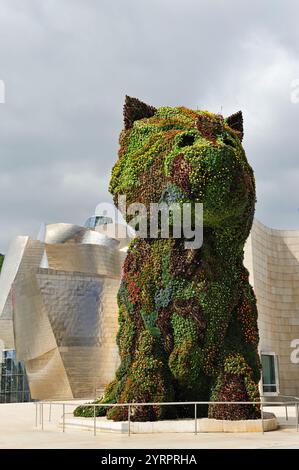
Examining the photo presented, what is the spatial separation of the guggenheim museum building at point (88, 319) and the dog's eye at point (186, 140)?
13.1 m

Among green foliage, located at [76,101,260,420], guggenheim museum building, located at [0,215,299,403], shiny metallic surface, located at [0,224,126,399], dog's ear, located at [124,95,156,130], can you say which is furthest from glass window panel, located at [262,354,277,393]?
dog's ear, located at [124,95,156,130]

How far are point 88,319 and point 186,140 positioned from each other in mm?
18479

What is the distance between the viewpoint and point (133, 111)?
1302cm

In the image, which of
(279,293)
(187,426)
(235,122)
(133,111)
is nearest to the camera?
(187,426)

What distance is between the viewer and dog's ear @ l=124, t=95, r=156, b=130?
1301 cm

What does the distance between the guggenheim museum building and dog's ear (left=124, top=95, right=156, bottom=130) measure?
1217 cm

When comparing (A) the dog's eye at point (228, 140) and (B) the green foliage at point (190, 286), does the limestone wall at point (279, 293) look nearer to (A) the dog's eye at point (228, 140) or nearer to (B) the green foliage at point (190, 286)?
(B) the green foliage at point (190, 286)

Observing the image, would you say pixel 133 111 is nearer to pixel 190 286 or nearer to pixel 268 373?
pixel 190 286

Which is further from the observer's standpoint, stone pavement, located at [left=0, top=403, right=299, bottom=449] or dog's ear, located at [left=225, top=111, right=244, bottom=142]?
dog's ear, located at [left=225, top=111, right=244, bottom=142]

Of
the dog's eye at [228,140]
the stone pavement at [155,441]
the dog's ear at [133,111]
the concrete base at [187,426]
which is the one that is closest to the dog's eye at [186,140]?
the dog's eye at [228,140]

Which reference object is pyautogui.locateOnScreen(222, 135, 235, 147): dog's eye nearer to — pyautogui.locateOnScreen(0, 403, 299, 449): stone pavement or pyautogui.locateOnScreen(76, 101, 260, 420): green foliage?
pyautogui.locateOnScreen(76, 101, 260, 420): green foliage

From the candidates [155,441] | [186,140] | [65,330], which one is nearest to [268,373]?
[65,330]
